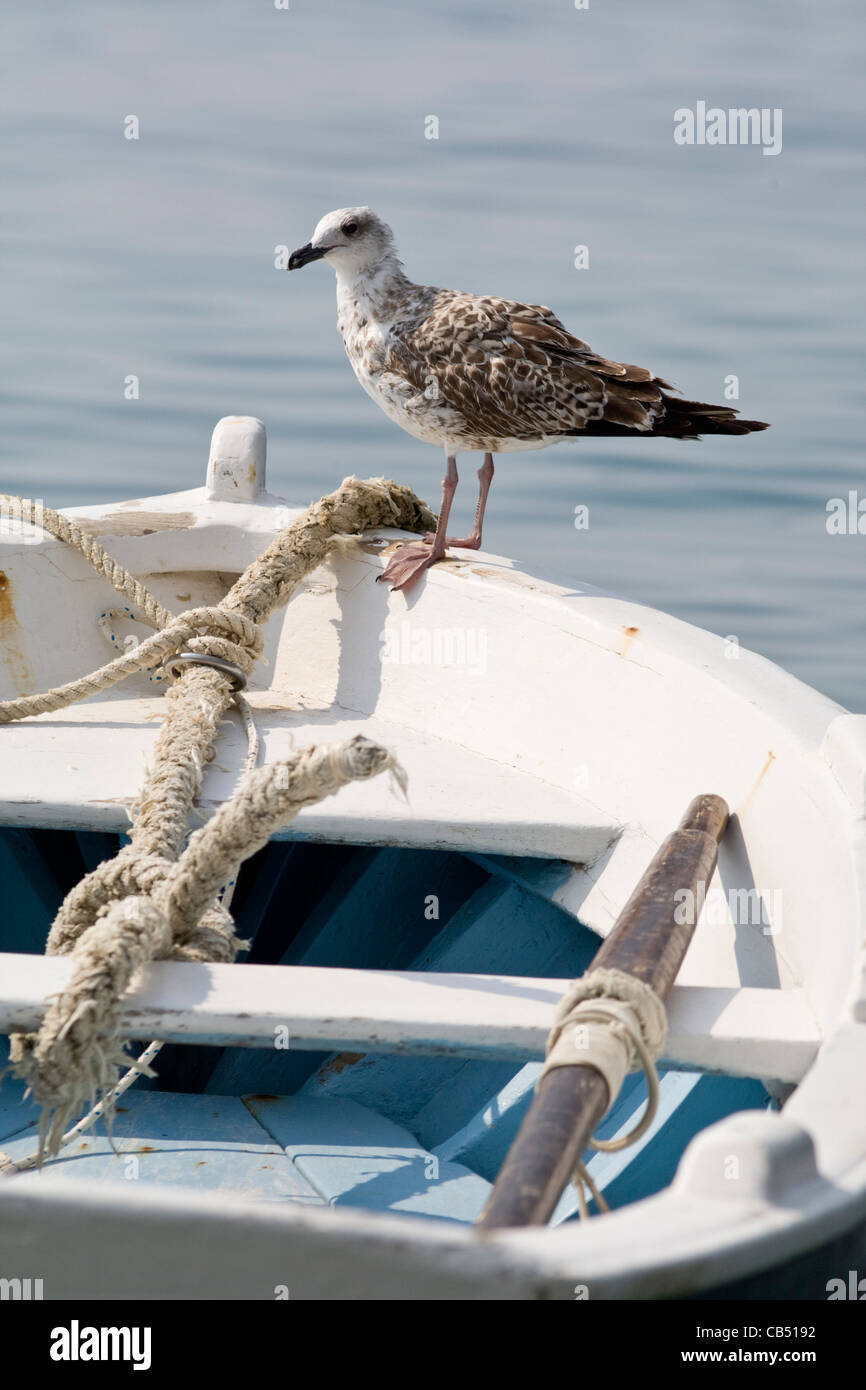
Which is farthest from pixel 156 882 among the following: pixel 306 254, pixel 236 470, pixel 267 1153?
pixel 306 254

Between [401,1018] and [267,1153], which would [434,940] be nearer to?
[267,1153]

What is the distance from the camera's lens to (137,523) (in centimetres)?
367

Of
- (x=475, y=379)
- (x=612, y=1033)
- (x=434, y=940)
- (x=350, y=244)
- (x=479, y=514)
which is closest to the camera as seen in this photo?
(x=612, y=1033)

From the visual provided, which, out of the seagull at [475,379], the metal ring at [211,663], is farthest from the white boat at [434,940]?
the seagull at [475,379]

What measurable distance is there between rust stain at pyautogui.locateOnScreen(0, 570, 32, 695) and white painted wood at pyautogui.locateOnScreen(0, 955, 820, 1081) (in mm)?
1717

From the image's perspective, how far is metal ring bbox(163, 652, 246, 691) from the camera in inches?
120

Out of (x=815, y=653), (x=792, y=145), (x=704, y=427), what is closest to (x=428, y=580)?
(x=704, y=427)

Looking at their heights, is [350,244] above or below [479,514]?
above

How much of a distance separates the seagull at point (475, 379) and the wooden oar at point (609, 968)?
4.27 ft

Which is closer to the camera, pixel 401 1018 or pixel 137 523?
pixel 401 1018

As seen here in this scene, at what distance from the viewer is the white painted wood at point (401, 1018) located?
175cm

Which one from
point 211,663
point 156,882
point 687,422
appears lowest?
point 156,882

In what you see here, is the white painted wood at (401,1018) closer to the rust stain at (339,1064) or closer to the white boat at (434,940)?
the white boat at (434,940)

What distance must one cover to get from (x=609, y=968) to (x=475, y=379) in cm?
195
